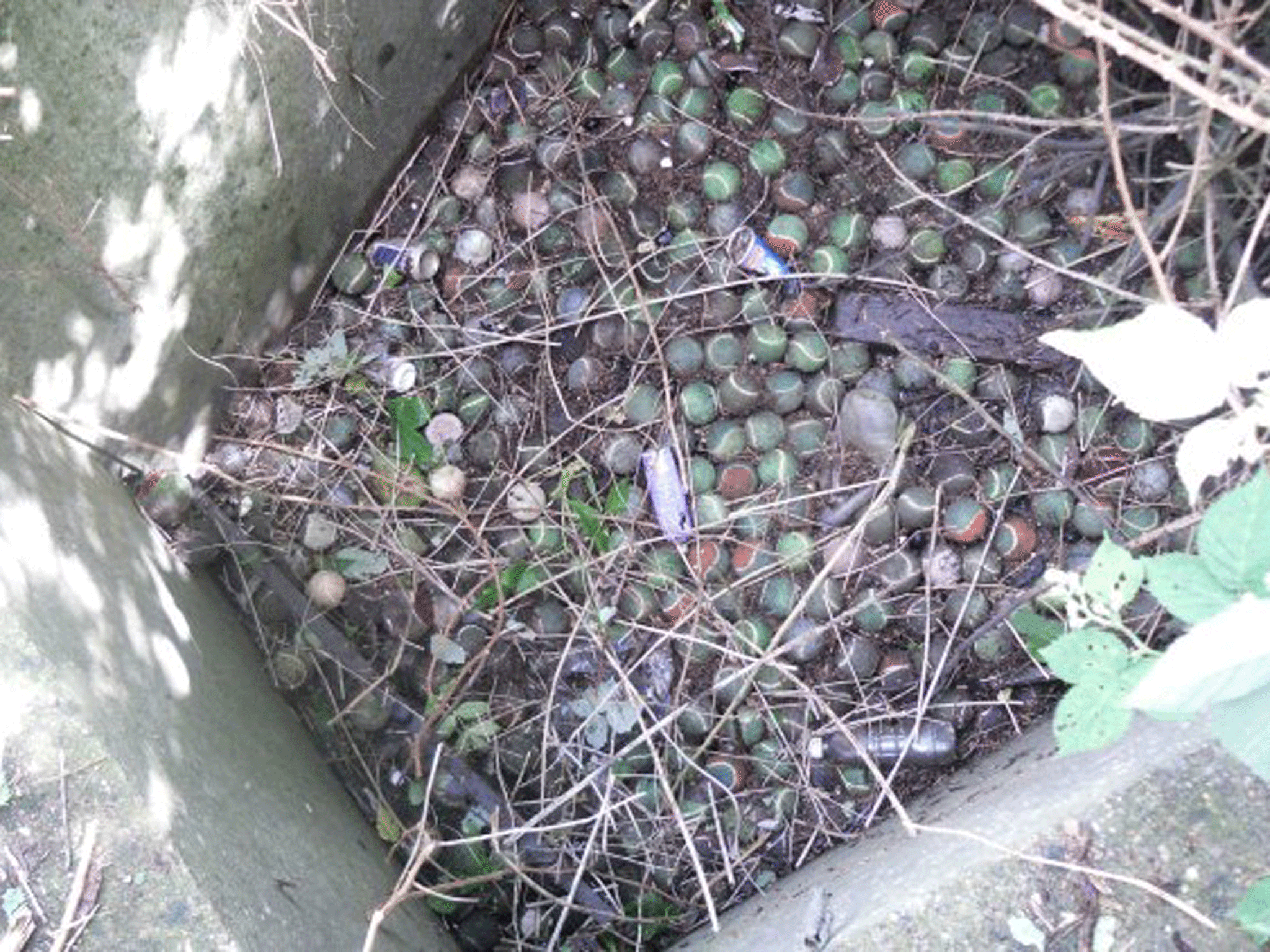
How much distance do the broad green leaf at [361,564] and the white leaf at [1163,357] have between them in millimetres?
1695

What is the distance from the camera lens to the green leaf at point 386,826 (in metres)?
2.41

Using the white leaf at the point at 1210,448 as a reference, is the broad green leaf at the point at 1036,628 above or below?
below

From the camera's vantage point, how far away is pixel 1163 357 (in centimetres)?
114

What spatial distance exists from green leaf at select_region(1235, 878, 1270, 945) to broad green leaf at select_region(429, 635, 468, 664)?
1435 millimetres

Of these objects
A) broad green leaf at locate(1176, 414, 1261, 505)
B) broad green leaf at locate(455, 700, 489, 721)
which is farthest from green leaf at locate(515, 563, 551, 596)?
Answer: broad green leaf at locate(1176, 414, 1261, 505)

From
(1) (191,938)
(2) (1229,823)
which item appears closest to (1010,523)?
(2) (1229,823)

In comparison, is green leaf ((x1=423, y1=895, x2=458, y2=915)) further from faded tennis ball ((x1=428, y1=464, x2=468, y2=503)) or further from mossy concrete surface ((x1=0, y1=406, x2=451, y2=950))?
faded tennis ball ((x1=428, y1=464, x2=468, y2=503))

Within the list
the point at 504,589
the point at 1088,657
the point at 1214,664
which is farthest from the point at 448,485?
the point at 1214,664

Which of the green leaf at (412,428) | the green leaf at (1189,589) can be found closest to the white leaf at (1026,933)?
the green leaf at (1189,589)

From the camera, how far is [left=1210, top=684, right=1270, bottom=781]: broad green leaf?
1.24 meters

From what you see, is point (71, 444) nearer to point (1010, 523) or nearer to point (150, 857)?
point (150, 857)

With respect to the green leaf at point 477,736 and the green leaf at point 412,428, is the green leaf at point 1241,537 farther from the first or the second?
the green leaf at point 412,428

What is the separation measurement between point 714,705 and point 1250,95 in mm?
1392

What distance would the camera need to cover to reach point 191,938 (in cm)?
164
